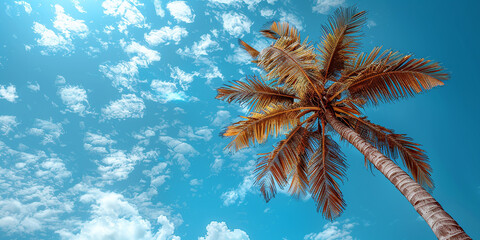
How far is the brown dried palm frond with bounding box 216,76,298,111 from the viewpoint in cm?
895

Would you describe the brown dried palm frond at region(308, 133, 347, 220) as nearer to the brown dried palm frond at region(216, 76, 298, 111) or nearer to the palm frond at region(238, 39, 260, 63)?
the brown dried palm frond at region(216, 76, 298, 111)

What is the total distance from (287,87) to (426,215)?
6.00m

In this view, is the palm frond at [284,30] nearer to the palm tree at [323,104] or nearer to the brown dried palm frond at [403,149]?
the palm tree at [323,104]

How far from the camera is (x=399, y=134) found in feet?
25.3

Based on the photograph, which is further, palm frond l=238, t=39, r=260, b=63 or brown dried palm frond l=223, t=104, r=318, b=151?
palm frond l=238, t=39, r=260, b=63

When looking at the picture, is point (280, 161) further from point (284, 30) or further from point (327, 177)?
point (284, 30)

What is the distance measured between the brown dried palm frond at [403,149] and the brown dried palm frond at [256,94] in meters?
2.37

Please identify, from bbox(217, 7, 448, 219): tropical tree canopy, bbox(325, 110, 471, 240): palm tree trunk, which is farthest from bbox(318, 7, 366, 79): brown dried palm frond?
bbox(325, 110, 471, 240): palm tree trunk

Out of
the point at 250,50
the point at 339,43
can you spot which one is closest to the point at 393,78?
the point at 339,43

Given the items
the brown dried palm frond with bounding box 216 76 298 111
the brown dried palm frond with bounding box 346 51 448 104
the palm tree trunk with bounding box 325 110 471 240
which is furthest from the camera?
the brown dried palm frond with bounding box 216 76 298 111

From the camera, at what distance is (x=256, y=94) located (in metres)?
9.06

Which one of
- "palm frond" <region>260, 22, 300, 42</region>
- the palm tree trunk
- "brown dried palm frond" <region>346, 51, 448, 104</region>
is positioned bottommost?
the palm tree trunk

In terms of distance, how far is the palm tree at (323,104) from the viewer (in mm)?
7285

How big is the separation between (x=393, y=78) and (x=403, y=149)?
2254mm
